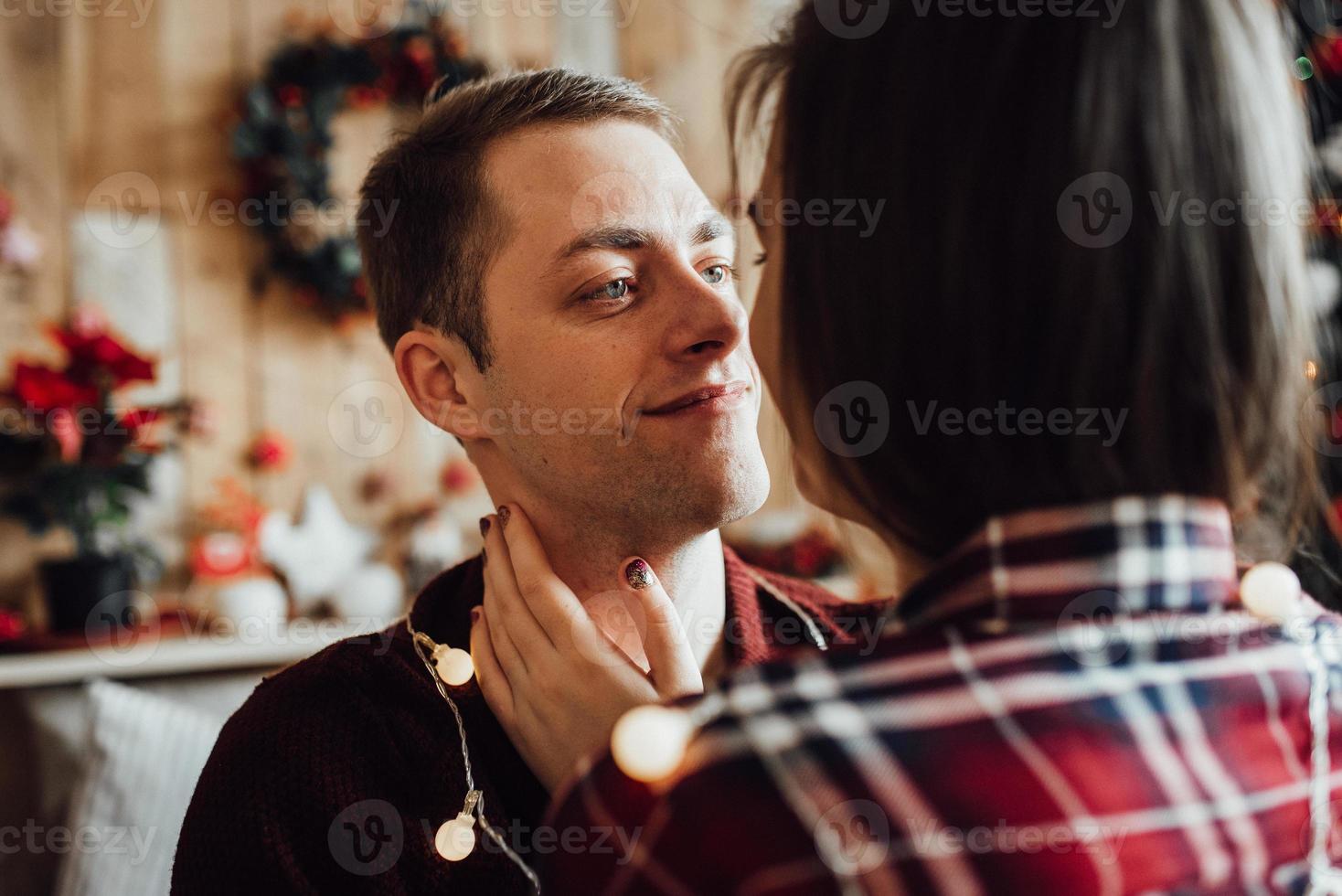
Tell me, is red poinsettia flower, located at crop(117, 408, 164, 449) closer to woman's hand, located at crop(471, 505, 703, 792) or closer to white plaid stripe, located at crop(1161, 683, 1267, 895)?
woman's hand, located at crop(471, 505, 703, 792)

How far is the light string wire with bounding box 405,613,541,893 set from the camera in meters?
0.97

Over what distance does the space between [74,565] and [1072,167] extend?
214 centimetres

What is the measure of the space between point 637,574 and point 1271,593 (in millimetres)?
624

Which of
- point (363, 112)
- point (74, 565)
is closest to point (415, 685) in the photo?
point (74, 565)

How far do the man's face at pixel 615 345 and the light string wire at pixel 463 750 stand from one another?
208mm

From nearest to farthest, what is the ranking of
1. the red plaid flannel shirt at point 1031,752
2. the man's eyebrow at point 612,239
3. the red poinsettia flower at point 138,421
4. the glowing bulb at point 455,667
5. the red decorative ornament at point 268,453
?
1. the red plaid flannel shirt at point 1031,752
2. the glowing bulb at point 455,667
3. the man's eyebrow at point 612,239
4. the red poinsettia flower at point 138,421
5. the red decorative ornament at point 268,453

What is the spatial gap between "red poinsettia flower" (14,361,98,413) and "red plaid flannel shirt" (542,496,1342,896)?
6.06ft

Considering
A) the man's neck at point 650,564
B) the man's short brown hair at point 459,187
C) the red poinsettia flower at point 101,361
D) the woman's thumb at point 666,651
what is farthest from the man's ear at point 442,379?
the red poinsettia flower at point 101,361

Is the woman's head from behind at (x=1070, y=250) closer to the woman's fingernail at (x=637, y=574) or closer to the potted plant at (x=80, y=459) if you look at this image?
the woman's fingernail at (x=637, y=574)

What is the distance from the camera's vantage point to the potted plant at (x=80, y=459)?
2080mm

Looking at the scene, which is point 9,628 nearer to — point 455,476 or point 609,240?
point 455,476

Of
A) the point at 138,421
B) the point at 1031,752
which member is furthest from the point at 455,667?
the point at 138,421

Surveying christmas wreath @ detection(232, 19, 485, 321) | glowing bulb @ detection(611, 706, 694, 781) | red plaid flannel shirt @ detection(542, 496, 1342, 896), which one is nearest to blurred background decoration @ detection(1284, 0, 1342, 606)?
red plaid flannel shirt @ detection(542, 496, 1342, 896)

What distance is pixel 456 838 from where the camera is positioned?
37.8 inches
